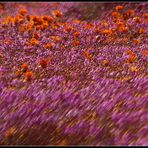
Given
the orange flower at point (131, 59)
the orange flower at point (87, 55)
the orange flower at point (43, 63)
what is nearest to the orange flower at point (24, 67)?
the orange flower at point (43, 63)

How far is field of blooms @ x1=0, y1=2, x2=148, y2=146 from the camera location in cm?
551

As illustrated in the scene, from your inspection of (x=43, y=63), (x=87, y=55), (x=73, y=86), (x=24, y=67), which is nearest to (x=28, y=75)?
(x=24, y=67)

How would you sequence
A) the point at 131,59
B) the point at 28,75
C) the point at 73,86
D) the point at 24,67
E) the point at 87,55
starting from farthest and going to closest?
the point at 87,55 → the point at 131,59 → the point at 24,67 → the point at 28,75 → the point at 73,86

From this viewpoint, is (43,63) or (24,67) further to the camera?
(43,63)

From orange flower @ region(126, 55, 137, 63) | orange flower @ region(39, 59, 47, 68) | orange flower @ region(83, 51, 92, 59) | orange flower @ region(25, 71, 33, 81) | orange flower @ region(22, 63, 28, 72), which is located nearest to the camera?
orange flower @ region(25, 71, 33, 81)

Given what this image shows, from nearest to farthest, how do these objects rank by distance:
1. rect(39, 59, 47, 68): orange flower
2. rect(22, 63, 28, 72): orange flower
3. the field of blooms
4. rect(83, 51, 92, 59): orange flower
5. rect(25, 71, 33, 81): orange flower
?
the field of blooms
rect(25, 71, 33, 81): orange flower
rect(22, 63, 28, 72): orange flower
rect(39, 59, 47, 68): orange flower
rect(83, 51, 92, 59): orange flower

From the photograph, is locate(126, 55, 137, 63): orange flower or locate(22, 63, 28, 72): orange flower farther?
locate(126, 55, 137, 63): orange flower

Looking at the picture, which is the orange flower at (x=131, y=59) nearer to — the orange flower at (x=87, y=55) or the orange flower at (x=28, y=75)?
the orange flower at (x=87, y=55)

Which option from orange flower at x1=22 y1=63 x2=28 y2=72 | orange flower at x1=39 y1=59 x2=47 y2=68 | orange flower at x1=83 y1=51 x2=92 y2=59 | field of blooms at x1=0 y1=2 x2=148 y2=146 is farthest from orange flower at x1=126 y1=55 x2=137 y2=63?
orange flower at x1=22 y1=63 x2=28 y2=72

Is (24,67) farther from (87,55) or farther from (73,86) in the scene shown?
(87,55)

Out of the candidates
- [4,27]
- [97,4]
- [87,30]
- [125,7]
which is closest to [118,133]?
[87,30]

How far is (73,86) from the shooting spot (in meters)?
6.61

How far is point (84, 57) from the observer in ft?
26.3

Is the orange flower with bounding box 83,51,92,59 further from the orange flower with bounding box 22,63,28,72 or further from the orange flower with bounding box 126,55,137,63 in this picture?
the orange flower with bounding box 22,63,28,72
